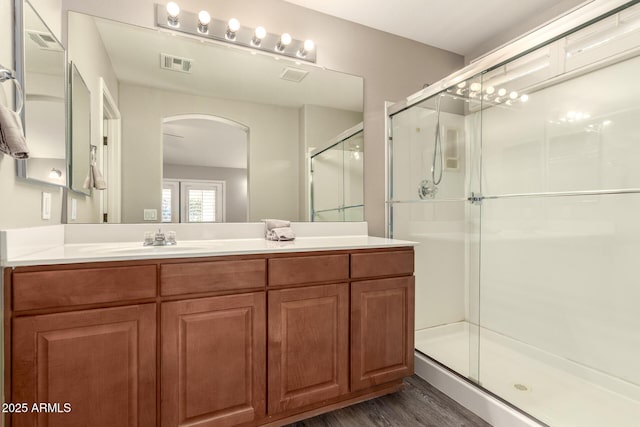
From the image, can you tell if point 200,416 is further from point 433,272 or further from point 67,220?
point 433,272

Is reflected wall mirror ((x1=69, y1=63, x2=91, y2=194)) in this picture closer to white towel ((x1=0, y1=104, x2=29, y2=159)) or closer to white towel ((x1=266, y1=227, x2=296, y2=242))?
white towel ((x1=0, y1=104, x2=29, y2=159))

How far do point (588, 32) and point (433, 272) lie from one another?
183 cm

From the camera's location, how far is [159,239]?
5.28 ft

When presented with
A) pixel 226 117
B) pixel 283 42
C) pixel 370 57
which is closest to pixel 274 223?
pixel 226 117

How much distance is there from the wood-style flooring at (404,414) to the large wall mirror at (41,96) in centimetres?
167

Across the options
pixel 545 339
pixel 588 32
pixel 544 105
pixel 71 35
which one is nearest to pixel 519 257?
pixel 545 339

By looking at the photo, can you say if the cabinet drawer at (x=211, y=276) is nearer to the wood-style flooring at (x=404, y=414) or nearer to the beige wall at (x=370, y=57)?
the wood-style flooring at (x=404, y=414)

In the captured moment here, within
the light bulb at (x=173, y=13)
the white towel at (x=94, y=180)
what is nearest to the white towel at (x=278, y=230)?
the white towel at (x=94, y=180)

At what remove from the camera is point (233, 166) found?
195cm

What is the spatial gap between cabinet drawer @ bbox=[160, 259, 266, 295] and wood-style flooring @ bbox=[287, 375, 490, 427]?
32.5 inches

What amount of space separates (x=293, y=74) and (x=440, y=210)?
5.04ft

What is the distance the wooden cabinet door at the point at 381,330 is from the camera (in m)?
1.66

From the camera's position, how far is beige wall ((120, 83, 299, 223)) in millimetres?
1733

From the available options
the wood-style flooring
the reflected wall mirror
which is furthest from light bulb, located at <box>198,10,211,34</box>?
the wood-style flooring
